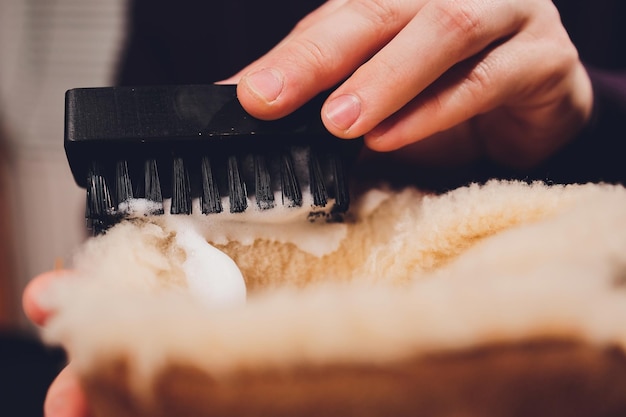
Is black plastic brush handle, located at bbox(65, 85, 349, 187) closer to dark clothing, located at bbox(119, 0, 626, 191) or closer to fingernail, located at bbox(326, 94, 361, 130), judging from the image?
fingernail, located at bbox(326, 94, 361, 130)

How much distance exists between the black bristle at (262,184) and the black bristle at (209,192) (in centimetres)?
2

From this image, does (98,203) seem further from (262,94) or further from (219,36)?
(219,36)

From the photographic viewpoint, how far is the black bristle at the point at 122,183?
0.93 feet

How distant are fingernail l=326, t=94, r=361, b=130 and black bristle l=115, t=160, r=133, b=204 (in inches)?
4.3

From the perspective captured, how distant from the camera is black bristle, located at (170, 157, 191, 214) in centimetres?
28

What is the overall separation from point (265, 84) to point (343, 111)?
4 cm

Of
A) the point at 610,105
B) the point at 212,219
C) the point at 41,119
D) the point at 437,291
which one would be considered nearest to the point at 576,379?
the point at 437,291

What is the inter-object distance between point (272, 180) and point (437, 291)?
0.18 meters

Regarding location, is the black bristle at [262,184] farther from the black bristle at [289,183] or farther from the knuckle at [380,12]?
the knuckle at [380,12]

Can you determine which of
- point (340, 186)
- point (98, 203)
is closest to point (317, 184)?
point (340, 186)

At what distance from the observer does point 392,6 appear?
0.34 metres

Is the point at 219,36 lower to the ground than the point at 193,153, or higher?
higher

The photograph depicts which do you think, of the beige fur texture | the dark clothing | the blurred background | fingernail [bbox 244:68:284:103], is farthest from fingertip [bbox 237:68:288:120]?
the blurred background

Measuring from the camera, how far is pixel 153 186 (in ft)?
0.95
